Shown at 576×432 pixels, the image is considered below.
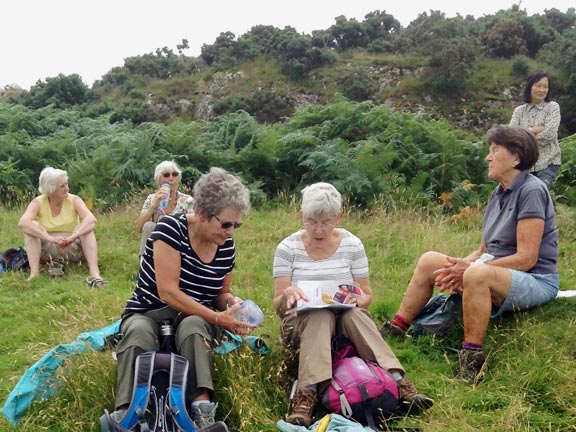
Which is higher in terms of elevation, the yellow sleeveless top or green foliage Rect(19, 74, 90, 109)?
green foliage Rect(19, 74, 90, 109)

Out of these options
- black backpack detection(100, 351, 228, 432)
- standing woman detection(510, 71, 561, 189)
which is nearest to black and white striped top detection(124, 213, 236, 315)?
black backpack detection(100, 351, 228, 432)

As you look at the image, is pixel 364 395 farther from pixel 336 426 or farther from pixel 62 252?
pixel 62 252

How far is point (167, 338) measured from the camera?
346 cm

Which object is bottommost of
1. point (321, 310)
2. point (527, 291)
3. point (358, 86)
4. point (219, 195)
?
point (527, 291)

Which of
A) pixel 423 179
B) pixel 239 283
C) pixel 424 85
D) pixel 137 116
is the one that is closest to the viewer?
pixel 239 283

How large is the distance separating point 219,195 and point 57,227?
3.96m

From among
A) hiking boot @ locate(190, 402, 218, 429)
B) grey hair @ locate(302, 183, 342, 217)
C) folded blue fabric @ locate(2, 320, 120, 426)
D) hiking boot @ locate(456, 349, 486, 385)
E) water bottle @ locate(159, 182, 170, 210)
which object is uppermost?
grey hair @ locate(302, 183, 342, 217)

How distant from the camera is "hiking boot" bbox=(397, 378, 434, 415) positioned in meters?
3.32

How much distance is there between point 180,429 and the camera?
3.07m

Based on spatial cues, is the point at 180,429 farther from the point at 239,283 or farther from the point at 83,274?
the point at 83,274

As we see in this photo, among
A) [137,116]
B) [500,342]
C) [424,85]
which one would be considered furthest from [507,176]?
[424,85]

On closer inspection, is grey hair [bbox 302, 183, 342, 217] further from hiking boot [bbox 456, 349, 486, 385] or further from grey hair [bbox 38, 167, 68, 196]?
grey hair [bbox 38, 167, 68, 196]

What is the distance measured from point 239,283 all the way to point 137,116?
22.7 meters

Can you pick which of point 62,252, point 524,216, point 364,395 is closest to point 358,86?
point 62,252
